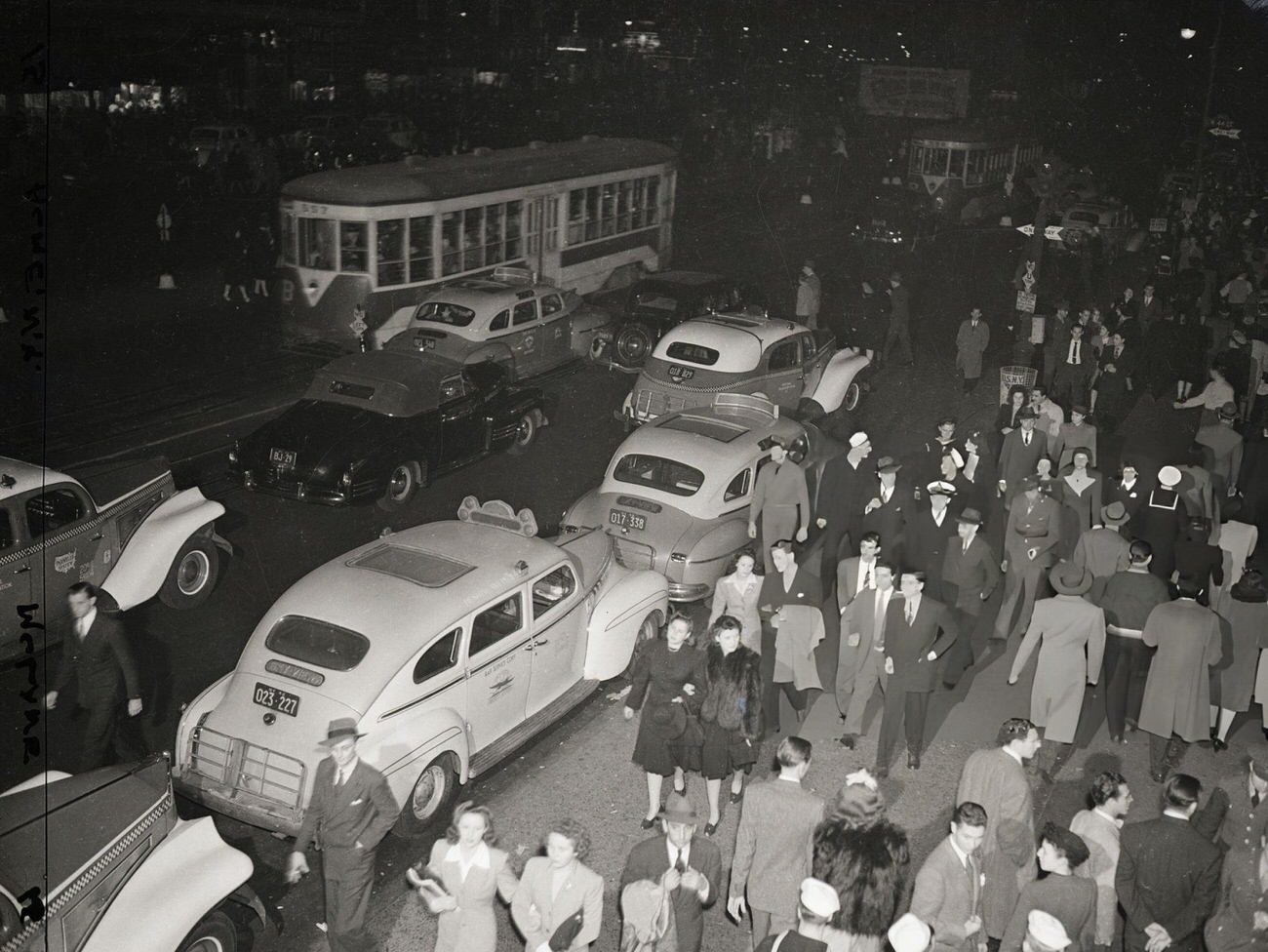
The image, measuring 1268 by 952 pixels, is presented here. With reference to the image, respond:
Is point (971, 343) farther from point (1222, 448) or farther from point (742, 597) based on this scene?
point (742, 597)

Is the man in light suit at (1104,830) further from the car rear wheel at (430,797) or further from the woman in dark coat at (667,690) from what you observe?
the car rear wheel at (430,797)

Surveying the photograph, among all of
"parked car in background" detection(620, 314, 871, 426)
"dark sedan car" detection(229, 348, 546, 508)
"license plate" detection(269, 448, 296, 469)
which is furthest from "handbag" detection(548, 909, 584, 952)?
"parked car in background" detection(620, 314, 871, 426)

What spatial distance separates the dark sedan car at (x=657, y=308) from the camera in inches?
731

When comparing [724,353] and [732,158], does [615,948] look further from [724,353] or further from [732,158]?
[732,158]

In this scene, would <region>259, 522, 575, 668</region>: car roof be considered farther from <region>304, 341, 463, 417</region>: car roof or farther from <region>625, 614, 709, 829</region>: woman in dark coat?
<region>304, 341, 463, 417</region>: car roof

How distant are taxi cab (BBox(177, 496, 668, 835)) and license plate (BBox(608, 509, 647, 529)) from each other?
1.81 m

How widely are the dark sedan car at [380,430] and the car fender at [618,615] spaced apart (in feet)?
13.8

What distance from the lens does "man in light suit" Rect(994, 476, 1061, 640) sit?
9.79 m

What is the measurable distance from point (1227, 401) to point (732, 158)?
3205 centimetres

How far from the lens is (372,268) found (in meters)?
18.0

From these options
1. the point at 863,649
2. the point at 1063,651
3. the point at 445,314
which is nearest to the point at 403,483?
the point at 445,314

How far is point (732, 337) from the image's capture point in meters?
15.0

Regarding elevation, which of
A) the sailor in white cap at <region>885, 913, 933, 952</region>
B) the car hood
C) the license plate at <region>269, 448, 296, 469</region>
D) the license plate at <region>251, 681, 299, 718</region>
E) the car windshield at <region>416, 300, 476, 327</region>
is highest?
the sailor in white cap at <region>885, 913, 933, 952</region>

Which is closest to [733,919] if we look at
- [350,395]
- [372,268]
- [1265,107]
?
[350,395]
